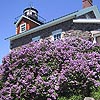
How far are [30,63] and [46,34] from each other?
9585 mm

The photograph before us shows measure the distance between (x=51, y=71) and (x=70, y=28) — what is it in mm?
8909

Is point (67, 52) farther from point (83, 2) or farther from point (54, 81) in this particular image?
point (83, 2)

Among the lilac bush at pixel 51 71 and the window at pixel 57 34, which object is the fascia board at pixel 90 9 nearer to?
the window at pixel 57 34

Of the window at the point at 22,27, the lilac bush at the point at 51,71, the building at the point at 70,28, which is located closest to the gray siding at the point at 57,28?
the building at the point at 70,28

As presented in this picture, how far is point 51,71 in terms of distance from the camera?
49.5 feet

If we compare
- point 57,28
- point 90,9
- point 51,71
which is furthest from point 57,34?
point 51,71

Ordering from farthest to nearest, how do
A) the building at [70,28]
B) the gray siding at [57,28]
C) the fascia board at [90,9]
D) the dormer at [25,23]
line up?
1. the dormer at [25,23]
2. the fascia board at [90,9]
3. the gray siding at [57,28]
4. the building at [70,28]

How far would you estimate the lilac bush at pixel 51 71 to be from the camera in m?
13.9

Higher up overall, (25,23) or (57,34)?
(25,23)

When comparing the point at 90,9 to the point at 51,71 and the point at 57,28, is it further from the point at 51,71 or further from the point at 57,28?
the point at 51,71

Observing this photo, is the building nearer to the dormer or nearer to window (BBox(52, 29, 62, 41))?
window (BBox(52, 29, 62, 41))

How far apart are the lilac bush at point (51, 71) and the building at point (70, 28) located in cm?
512

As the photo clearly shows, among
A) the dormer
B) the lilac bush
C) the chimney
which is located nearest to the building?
the chimney

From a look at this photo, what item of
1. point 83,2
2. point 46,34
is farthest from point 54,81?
point 83,2
